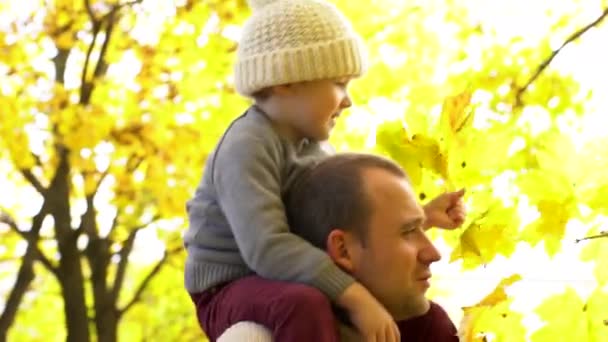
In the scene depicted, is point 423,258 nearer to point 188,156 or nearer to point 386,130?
point 386,130

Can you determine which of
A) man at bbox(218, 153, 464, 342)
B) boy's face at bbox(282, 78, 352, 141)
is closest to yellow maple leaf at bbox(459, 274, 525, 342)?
man at bbox(218, 153, 464, 342)

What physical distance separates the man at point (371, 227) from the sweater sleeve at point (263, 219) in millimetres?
21

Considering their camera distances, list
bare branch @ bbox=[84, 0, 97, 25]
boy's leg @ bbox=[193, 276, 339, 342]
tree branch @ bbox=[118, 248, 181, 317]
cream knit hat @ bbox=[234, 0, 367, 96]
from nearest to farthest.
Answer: boy's leg @ bbox=[193, 276, 339, 342], cream knit hat @ bbox=[234, 0, 367, 96], bare branch @ bbox=[84, 0, 97, 25], tree branch @ bbox=[118, 248, 181, 317]

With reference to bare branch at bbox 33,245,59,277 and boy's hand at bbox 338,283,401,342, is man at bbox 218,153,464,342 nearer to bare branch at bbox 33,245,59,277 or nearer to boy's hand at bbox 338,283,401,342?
boy's hand at bbox 338,283,401,342

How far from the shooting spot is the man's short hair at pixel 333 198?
680 mm

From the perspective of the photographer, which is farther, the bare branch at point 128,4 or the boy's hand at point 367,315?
the bare branch at point 128,4

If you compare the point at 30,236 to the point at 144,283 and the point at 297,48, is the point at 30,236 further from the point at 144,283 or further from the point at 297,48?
the point at 297,48

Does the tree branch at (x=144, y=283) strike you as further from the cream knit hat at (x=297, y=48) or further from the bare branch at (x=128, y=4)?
the cream knit hat at (x=297, y=48)

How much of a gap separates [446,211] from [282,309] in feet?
0.71

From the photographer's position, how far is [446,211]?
76 cm

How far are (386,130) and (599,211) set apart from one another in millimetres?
191

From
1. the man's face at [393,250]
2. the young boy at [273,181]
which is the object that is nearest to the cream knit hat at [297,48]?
the young boy at [273,181]

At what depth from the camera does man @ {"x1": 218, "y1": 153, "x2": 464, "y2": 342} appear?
2.23 feet

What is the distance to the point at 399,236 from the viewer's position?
0.68 m
